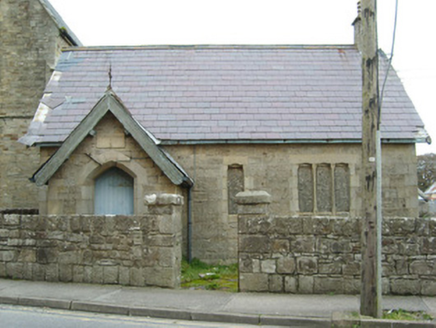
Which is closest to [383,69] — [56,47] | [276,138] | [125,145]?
[276,138]

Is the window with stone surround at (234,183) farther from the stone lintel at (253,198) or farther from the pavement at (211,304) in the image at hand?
the pavement at (211,304)

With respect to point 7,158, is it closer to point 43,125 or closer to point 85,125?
point 43,125

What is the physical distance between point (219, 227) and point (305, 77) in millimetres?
6647

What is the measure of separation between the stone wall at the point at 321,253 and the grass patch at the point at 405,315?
4.43 feet

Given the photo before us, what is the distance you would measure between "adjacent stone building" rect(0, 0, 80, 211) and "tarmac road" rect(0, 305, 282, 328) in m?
12.1

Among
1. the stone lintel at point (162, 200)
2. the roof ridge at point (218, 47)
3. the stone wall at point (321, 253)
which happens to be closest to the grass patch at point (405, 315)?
the stone wall at point (321, 253)

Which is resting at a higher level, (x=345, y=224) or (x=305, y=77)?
(x=305, y=77)

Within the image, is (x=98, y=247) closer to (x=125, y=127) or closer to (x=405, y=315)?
(x=125, y=127)

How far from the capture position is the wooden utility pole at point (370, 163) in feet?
25.1

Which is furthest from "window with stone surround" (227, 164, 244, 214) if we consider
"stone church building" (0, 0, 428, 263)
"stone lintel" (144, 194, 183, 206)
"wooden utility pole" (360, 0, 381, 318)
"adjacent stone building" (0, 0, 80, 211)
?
"adjacent stone building" (0, 0, 80, 211)

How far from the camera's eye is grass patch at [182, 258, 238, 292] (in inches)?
420

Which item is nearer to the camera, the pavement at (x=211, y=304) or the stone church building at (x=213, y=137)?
the pavement at (x=211, y=304)

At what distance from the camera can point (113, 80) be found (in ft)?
56.1

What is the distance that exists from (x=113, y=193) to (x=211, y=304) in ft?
21.3
